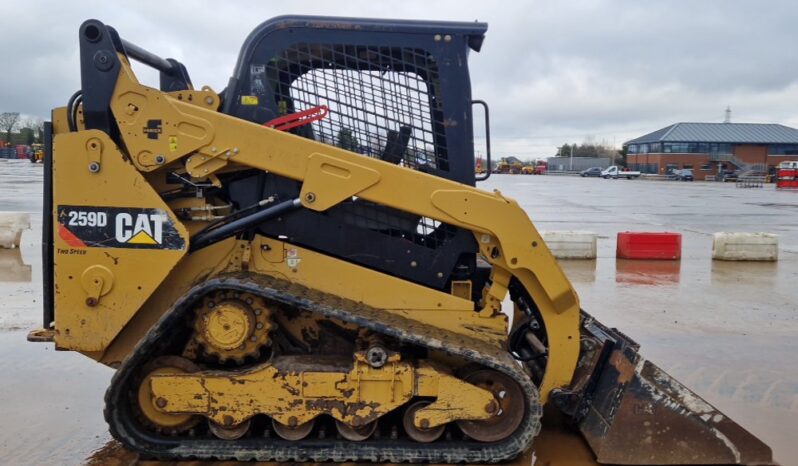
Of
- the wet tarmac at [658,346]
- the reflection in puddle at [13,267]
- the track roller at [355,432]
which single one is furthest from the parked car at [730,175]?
the track roller at [355,432]

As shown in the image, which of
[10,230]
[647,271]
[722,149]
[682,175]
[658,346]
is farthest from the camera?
[722,149]

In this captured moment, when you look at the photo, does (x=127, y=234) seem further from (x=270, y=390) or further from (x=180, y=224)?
(x=270, y=390)

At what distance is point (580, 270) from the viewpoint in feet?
33.9

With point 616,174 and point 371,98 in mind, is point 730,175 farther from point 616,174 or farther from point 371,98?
point 371,98

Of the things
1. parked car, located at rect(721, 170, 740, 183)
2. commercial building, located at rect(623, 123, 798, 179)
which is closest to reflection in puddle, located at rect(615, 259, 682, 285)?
parked car, located at rect(721, 170, 740, 183)

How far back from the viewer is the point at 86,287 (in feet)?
12.1

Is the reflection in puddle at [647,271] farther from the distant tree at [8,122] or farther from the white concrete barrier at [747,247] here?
the distant tree at [8,122]

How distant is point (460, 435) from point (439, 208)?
4.59 feet

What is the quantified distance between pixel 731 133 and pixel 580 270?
255 ft

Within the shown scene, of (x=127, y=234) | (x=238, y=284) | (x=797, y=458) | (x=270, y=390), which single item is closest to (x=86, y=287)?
(x=127, y=234)

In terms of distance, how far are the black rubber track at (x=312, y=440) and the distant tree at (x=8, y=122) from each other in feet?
312

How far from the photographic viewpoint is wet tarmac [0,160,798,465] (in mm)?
4168

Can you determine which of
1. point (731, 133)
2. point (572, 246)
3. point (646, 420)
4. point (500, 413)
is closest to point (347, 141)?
point (500, 413)

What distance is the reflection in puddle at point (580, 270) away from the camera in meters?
9.62
